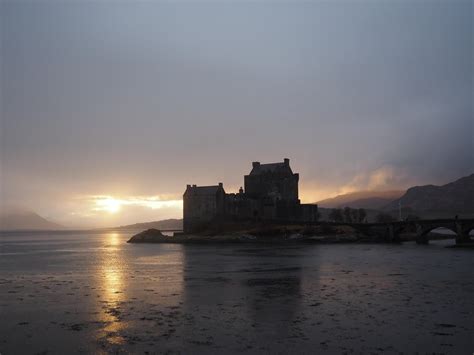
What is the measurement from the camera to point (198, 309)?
19344mm

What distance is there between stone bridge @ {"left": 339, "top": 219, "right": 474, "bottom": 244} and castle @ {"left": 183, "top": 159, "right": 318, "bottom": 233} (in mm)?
12989

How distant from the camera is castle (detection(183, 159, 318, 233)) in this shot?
90.8m

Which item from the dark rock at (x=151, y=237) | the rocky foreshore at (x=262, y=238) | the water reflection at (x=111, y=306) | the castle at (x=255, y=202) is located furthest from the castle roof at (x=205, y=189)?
the water reflection at (x=111, y=306)

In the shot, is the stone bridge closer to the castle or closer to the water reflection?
the castle

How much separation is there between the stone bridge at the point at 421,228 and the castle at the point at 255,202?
42.6ft

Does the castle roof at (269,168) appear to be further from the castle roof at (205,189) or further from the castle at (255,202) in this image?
the castle roof at (205,189)

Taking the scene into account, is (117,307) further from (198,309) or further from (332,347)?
(332,347)

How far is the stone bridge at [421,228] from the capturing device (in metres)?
74.5

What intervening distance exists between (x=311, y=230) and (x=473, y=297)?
6279 cm

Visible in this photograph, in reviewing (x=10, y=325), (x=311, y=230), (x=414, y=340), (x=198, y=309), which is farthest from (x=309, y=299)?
(x=311, y=230)

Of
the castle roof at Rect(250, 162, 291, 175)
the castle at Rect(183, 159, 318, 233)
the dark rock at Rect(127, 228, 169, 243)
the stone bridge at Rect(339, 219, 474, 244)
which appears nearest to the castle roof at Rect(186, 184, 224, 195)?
the castle at Rect(183, 159, 318, 233)

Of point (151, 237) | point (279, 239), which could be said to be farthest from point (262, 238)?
point (151, 237)

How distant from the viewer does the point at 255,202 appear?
93375mm

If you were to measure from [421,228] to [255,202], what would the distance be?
1329 inches
